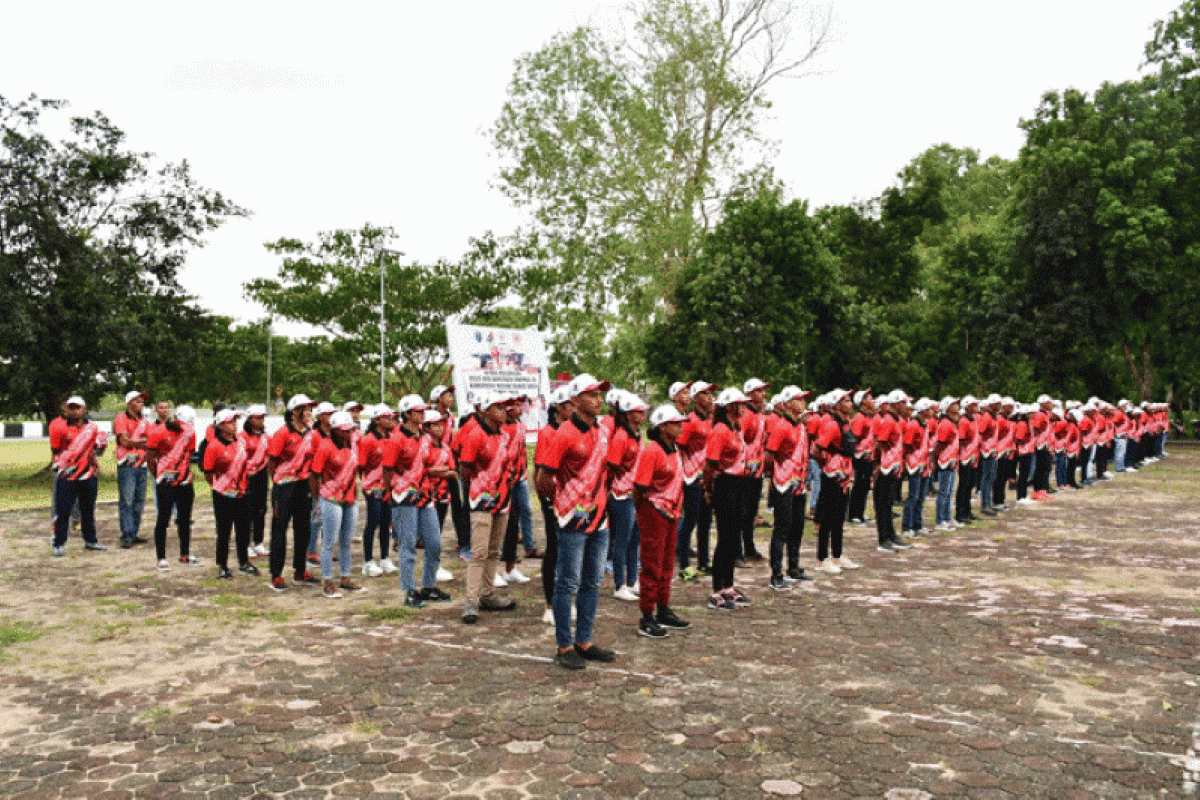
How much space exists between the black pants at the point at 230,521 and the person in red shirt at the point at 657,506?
4.81 meters

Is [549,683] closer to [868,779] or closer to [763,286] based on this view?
[868,779]

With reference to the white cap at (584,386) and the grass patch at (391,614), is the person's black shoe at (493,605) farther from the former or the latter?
the white cap at (584,386)

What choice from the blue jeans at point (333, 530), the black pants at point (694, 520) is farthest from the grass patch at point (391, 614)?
the black pants at point (694, 520)

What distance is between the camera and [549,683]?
5.87m

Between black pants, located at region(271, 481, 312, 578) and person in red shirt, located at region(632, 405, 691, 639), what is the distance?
151 inches

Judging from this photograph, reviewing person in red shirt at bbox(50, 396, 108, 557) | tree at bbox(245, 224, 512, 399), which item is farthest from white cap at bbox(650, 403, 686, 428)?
tree at bbox(245, 224, 512, 399)

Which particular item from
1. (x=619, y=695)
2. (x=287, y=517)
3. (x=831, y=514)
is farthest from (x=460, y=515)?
(x=619, y=695)

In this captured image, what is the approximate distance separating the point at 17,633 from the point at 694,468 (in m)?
5.90

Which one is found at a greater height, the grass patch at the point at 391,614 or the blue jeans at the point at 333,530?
the blue jeans at the point at 333,530

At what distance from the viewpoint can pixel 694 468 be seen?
28.5 feet

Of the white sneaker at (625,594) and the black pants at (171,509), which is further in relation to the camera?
the black pants at (171,509)

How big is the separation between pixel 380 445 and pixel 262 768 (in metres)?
5.15

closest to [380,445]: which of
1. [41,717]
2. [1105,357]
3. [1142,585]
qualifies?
[41,717]

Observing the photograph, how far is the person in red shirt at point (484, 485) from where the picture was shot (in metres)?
7.52
